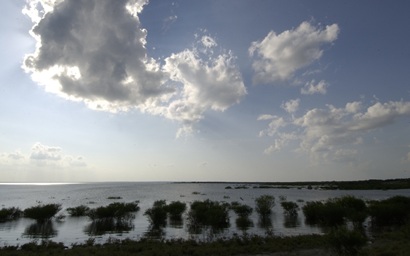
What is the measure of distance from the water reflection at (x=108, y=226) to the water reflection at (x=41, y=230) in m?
3.36

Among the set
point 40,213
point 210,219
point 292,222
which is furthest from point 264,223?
point 40,213

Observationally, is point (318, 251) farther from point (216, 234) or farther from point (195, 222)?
point (195, 222)

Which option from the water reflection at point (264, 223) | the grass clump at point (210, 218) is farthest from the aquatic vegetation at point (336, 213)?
the grass clump at point (210, 218)

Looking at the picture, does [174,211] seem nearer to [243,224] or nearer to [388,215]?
[243,224]

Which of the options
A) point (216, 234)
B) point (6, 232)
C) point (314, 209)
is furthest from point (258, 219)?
point (6, 232)

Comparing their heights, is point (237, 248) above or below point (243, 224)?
above

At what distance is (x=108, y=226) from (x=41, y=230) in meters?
6.68

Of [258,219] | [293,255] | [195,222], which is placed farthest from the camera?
[258,219]

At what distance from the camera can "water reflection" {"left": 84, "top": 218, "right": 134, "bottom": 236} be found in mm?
33116

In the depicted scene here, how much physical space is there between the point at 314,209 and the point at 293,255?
66.3ft

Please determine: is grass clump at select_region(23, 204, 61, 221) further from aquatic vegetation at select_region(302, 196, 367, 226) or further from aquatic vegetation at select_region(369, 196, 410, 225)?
aquatic vegetation at select_region(369, 196, 410, 225)

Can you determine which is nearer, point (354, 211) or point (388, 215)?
point (354, 211)

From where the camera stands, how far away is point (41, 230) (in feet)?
112

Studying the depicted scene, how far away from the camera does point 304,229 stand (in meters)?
32.8
